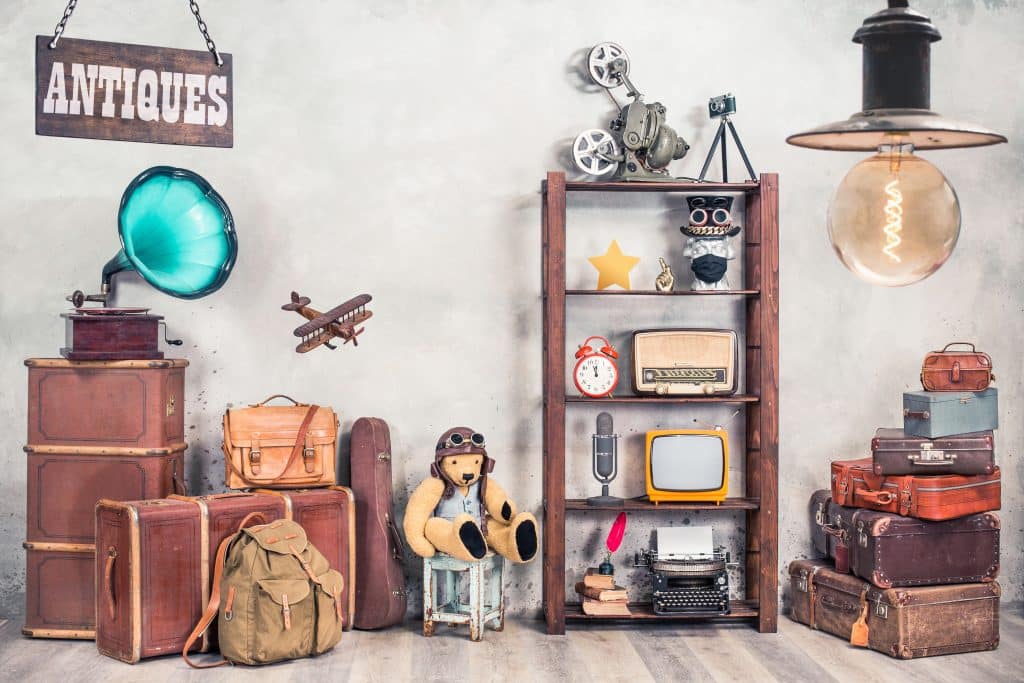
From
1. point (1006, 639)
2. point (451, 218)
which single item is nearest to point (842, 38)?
point (451, 218)

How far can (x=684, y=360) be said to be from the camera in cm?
466

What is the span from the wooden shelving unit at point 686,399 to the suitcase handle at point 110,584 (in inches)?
66.6

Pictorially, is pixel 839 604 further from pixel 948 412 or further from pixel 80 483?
pixel 80 483

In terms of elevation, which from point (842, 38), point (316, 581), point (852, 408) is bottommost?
point (316, 581)

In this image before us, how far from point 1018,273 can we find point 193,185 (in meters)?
3.67

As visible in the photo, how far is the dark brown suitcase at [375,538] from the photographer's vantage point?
14.8 ft

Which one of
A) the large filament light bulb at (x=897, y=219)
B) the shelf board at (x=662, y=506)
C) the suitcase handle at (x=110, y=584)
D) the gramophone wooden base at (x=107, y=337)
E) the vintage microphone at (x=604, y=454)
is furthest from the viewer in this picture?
the vintage microphone at (x=604, y=454)

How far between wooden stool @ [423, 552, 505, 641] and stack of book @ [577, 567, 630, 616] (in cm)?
37

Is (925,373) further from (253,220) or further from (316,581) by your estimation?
(253,220)

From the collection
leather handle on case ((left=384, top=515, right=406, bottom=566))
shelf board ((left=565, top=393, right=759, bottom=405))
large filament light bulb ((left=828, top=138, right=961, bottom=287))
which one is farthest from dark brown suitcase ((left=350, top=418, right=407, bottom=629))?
large filament light bulb ((left=828, top=138, right=961, bottom=287))

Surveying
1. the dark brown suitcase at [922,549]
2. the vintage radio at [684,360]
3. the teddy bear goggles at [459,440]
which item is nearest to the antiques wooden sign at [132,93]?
the teddy bear goggles at [459,440]

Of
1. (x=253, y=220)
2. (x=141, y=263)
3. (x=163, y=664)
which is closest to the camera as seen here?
(x=163, y=664)

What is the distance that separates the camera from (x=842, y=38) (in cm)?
493

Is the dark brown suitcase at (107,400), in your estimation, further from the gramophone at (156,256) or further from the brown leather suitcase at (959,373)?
the brown leather suitcase at (959,373)
